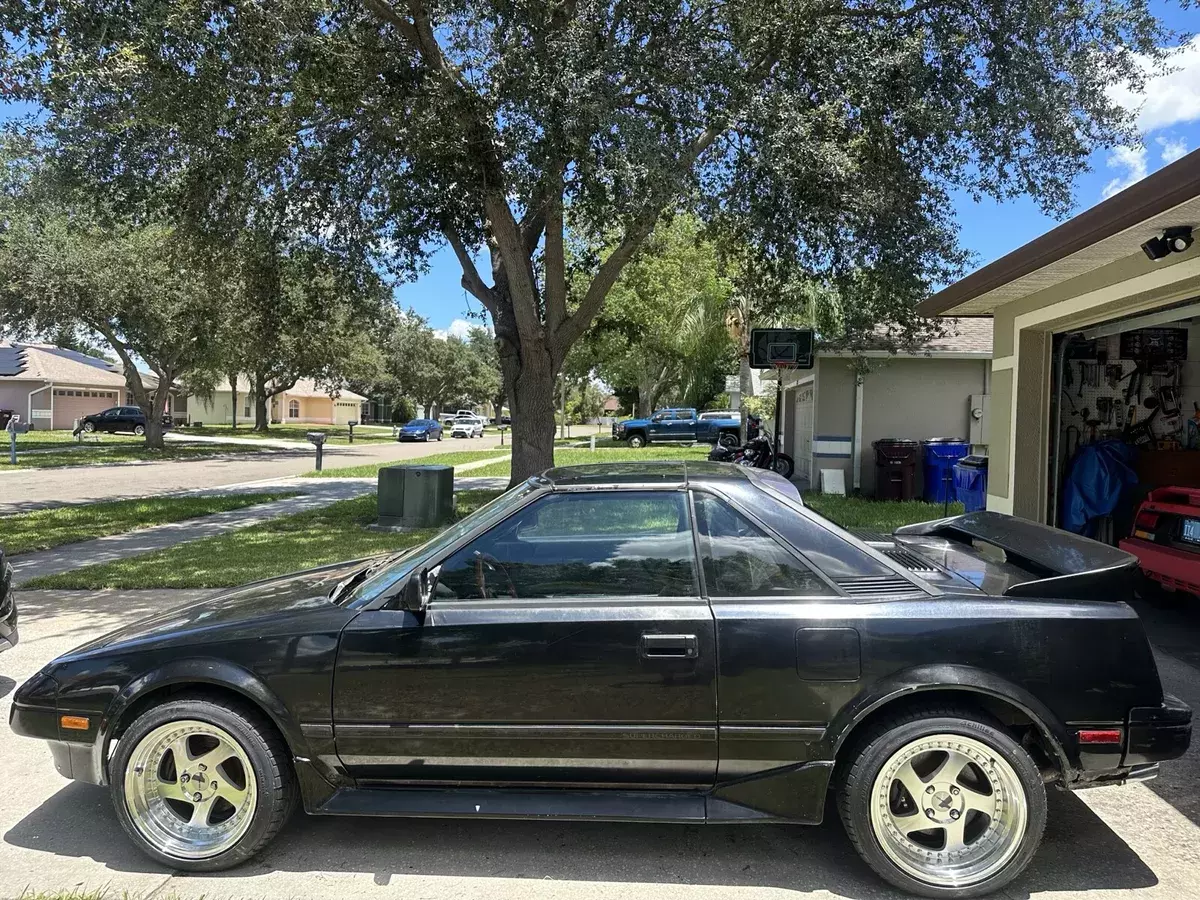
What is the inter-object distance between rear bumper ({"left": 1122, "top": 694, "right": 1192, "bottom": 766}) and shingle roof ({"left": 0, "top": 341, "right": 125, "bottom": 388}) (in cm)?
4959

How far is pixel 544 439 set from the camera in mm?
12375

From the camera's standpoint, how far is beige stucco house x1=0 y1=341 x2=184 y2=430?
42.8 meters

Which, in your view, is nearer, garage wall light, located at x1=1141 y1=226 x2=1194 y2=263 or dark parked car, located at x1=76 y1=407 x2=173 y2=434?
garage wall light, located at x1=1141 y1=226 x2=1194 y2=263

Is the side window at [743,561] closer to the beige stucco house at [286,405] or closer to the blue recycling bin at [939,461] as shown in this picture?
the blue recycling bin at [939,461]

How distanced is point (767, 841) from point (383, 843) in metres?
1.54

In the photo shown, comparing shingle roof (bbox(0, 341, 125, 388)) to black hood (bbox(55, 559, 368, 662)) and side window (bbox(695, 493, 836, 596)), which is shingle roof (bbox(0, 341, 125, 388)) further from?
side window (bbox(695, 493, 836, 596))

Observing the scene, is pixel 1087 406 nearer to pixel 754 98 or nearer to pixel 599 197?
pixel 754 98

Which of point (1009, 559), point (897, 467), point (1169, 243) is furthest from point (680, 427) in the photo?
point (1009, 559)

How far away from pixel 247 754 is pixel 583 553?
148 centimetres

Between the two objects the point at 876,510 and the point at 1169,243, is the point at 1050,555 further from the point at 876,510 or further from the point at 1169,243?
the point at 876,510

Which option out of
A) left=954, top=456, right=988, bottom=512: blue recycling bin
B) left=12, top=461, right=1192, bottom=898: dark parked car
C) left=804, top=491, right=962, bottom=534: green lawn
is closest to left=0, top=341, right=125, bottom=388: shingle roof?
left=804, top=491, right=962, bottom=534: green lawn

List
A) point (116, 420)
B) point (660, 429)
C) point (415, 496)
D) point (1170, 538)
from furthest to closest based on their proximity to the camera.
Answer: point (116, 420) < point (660, 429) < point (415, 496) < point (1170, 538)

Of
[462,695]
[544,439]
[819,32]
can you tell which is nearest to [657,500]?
[462,695]

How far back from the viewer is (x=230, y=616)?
10.8 feet
